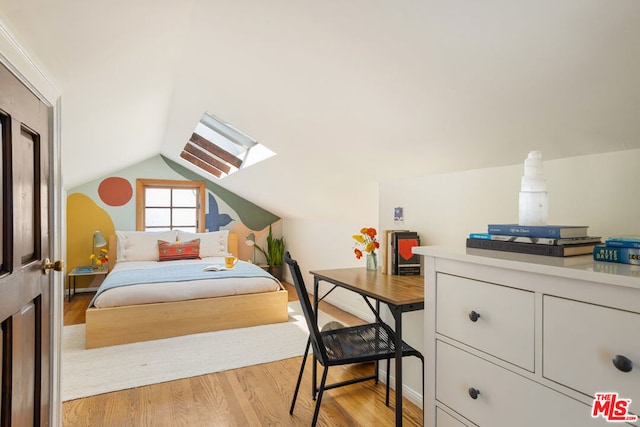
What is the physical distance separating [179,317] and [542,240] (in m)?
3.12

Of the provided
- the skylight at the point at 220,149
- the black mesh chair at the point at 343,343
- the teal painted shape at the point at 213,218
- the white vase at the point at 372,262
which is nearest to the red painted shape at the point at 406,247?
the white vase at the point at 372,262

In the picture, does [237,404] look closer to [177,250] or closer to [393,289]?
[393,289]

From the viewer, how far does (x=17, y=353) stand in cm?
113

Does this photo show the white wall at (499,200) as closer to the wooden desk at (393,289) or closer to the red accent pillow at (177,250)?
the wooden desk at (393,289)

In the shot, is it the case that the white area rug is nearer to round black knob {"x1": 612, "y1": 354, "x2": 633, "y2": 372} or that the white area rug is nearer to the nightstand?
the nightstand

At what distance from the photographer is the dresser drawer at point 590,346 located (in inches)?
31.5

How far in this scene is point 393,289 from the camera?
1829 mm

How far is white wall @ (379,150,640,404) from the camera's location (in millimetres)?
1380

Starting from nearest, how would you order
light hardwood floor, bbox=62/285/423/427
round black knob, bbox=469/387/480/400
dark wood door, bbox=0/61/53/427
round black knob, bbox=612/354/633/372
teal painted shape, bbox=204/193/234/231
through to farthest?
round black knob, bbox=612/354/633/372, dark wood door, bbox=0/61/53/427, round black knob, bbox=469/387/480/400, light hardwood floor, bbox=62/285/423/427, teal painted shape, bbox=204/193/234/231

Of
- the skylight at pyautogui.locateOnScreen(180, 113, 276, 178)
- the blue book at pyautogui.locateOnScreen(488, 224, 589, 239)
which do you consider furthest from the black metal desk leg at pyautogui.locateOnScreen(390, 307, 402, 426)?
the skylight at pyautogui.locateOnScreen(180, 113, 276, 178)

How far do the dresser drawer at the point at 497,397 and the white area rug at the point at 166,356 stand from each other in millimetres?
1849

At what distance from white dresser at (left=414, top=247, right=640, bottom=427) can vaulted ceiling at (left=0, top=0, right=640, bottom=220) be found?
0.61m

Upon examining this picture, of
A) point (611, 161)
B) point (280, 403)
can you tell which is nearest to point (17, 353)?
point (280, 403)

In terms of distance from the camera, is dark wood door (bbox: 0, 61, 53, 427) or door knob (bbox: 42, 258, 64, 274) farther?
door knob (bbox: 42, 258, 64, 274)
